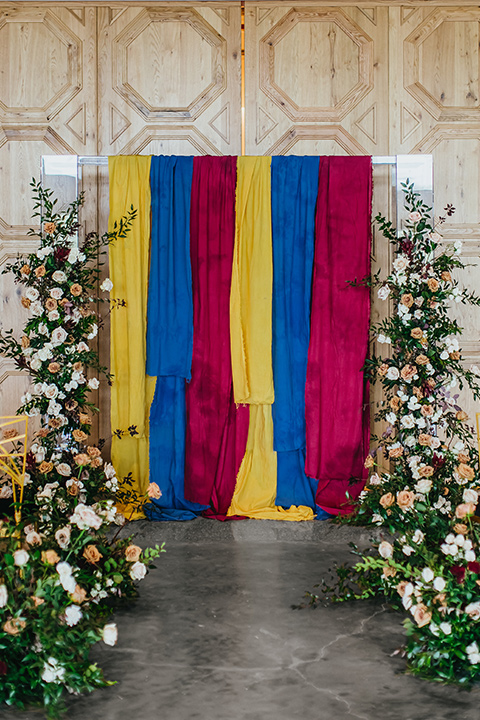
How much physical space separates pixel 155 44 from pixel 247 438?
2587 millimetres

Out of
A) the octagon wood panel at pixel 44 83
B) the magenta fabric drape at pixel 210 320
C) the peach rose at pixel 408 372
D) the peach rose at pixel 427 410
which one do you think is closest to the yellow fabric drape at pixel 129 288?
the magenta fabric drape at pixel 210 320

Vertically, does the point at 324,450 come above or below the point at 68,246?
below

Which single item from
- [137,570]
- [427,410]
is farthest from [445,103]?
[137,570]

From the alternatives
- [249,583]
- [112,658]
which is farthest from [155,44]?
[112,658]

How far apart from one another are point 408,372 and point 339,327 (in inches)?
21.5

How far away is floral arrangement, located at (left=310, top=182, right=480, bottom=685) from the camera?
6.88ft

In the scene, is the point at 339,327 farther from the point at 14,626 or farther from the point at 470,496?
the point at 14,626

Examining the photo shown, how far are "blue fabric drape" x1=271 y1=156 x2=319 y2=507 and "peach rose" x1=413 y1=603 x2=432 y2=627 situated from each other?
6.29ft

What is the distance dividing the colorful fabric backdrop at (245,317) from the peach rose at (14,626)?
2029 mm

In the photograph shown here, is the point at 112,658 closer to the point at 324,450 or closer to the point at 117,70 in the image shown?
the point at 324,450

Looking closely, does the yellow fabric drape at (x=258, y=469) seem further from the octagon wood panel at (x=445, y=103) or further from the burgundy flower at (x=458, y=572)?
the burgundy flower at (x=458, y=572)

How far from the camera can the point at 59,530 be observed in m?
2.22

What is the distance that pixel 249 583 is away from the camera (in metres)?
2.96

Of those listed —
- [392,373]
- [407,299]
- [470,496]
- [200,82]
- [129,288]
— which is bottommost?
[470,496]
